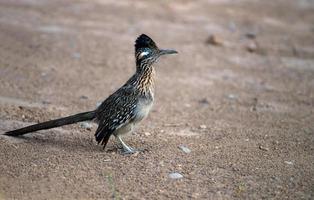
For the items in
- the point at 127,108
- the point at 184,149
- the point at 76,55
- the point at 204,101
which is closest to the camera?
the point at 127,108

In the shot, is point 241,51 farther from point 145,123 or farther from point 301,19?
point 145,123

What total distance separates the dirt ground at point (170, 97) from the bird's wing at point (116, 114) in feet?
0.84

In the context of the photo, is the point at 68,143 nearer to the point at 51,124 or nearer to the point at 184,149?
the point at 51,124

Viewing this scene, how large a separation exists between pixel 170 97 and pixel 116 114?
11.2ft

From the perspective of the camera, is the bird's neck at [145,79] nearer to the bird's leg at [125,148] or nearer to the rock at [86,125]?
the bird's leg at [125,148]

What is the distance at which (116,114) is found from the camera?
7250mm

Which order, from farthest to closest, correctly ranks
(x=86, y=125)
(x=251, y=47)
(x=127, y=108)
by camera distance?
(x=251, y=47), (x=86, y=125), (x=127, y=108)

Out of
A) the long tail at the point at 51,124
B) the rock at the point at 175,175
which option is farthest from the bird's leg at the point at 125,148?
the rock at the point at 175,175

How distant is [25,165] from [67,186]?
72 centimetres

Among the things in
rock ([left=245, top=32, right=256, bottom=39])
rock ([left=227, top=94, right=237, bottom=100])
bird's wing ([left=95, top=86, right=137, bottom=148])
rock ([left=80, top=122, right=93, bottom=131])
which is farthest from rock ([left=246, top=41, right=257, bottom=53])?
bird's wing ([left=95, top=86, right=137, bottom=148])

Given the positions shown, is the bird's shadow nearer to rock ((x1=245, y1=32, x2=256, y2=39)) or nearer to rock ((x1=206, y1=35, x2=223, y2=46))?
rock ((x1=206, y1=35, x2=223, y2=46))

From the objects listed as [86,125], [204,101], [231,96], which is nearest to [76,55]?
[204,101]

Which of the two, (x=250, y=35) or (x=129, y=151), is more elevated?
(x=129, y=151)

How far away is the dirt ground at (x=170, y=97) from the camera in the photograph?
6.37 meters
